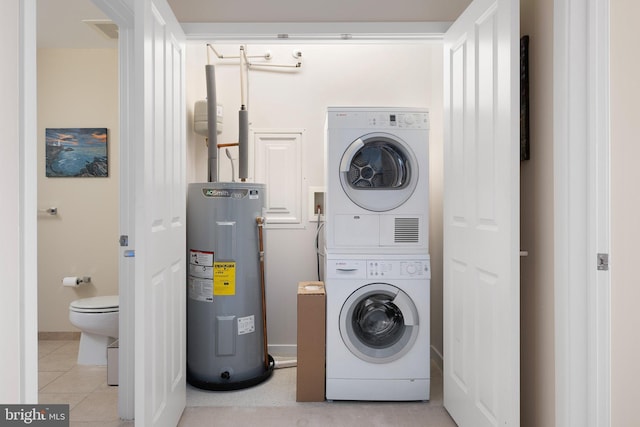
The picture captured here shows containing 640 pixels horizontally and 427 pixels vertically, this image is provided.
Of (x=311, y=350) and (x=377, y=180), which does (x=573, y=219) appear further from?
(x=311, y=350)

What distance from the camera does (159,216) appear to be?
196 centimetres

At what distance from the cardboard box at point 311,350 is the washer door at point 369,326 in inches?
5.7

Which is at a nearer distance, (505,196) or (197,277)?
(505,196)

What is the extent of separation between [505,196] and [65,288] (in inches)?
149

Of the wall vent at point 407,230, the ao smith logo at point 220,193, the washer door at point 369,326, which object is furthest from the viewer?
the ao smith logo at point 220,193

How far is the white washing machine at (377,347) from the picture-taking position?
2684 millimetres

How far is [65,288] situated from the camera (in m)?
3.92

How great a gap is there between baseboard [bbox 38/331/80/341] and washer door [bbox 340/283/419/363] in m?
2.68

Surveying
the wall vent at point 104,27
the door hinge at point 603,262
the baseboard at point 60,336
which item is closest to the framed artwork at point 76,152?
the wall vent at point 104,27

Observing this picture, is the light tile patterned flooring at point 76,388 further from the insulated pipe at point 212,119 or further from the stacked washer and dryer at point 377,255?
the insulated pipe at point 212,119

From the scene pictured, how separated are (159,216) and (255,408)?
53.8 inches

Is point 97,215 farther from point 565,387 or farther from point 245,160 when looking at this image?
point 565,387
